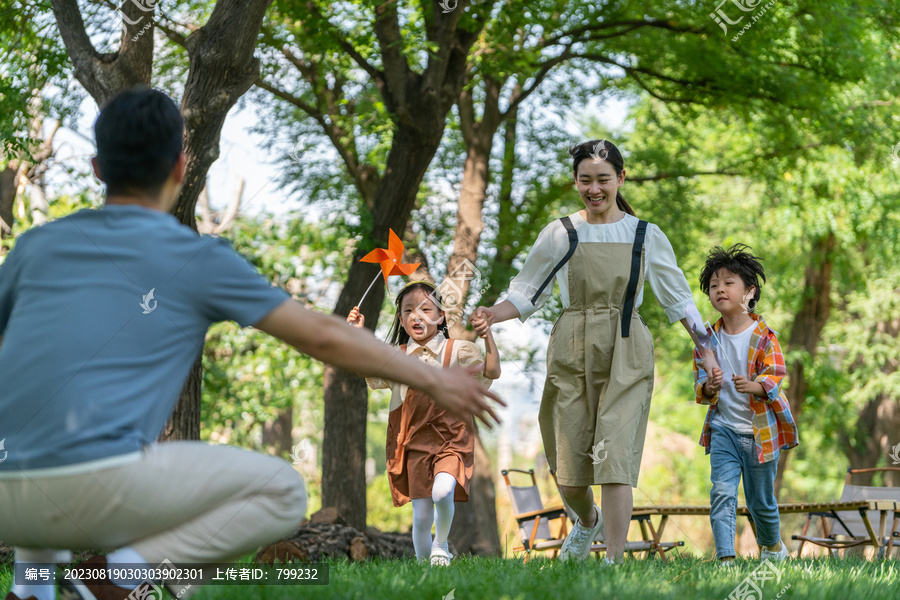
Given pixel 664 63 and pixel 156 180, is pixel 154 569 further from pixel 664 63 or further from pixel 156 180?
pixel 664 63

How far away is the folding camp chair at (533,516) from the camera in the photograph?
28.2 feet

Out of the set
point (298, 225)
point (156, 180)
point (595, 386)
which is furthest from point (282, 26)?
point (156, 180)

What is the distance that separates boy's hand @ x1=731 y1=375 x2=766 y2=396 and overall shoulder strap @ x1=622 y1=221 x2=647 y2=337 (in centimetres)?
87

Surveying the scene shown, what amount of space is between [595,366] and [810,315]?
12.3 m

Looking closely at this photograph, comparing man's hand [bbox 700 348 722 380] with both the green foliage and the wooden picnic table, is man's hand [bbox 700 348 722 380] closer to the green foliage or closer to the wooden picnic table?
the wooden picnic table

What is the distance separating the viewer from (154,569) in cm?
238

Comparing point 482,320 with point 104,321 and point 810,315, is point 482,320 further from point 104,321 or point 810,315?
point 810,315
